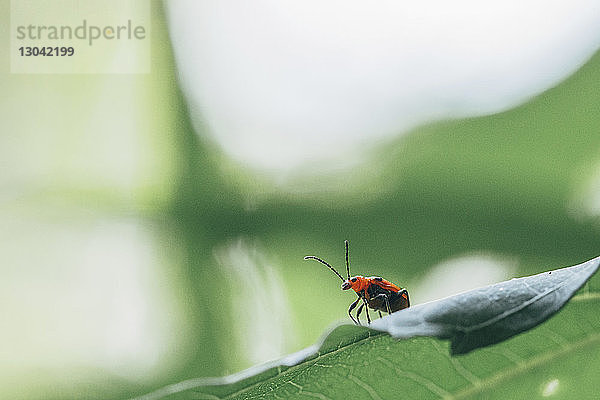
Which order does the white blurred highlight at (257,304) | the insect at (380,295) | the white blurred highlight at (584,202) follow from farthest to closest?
the white blurred highlight at (257,304), the white blurred highlight at (584,202), the insect at (380,295)

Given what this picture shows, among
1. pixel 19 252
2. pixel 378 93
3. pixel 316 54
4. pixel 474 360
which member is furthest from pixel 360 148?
pixel 474 360

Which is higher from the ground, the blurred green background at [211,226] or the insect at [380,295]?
the blurred green background at [211,226]

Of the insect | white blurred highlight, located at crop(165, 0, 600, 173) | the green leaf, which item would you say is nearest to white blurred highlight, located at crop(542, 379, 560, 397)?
the green leaf

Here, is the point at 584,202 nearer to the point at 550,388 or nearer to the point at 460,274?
the point at 460,274

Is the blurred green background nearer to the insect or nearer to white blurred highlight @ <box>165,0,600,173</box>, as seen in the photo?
white blurred highlight @ <box>165,0,600,173</box>

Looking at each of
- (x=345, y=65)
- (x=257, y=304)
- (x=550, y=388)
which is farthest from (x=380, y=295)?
(x=345, y=65)

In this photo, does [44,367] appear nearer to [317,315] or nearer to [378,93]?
[317,315]

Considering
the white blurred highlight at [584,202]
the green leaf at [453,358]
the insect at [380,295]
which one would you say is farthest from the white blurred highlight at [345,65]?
the green leaf at [453,358]

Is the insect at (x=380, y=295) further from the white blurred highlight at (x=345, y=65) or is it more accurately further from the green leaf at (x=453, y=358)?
the white blurred highlight at (x=345, y=65)
